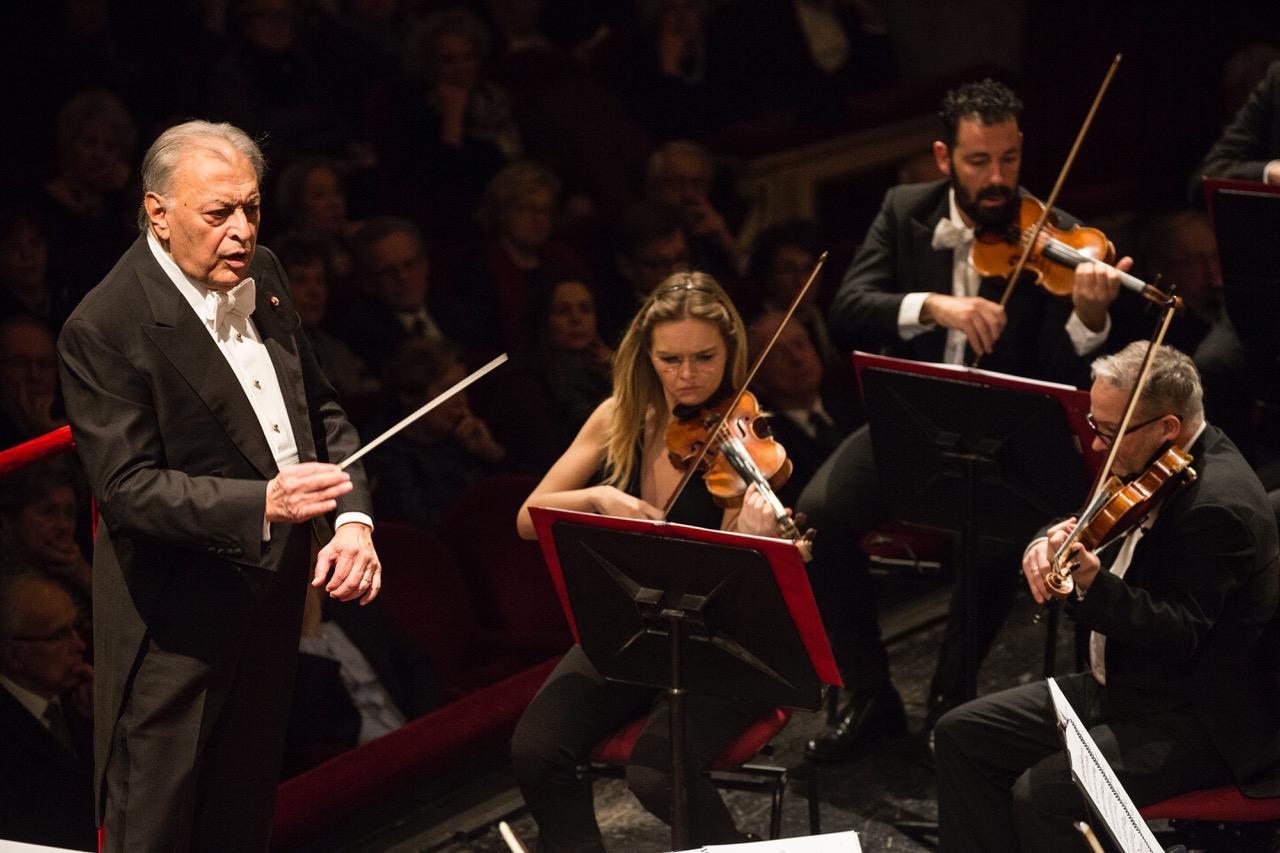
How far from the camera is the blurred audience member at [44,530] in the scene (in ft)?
11.8

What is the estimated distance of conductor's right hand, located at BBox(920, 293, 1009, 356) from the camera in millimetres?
3697

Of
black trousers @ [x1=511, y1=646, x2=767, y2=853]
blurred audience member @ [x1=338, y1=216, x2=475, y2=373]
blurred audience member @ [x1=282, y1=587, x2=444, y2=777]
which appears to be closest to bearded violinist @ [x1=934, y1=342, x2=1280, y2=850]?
black trousers @ [x1=511, y1=646, x2=767, y2=853]

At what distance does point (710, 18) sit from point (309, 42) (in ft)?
6.10

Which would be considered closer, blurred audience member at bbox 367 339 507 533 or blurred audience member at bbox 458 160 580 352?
blurred audience member at bbox 367 339 507 533

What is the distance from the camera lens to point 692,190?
5910 mm

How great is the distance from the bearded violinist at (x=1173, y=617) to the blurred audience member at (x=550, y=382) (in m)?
1.92

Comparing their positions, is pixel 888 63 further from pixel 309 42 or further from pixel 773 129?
pixel 309 42

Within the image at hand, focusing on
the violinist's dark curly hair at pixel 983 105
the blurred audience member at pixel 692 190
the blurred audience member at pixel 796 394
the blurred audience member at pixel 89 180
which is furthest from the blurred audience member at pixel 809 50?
the violinist's dark curly hair at pixel 983 105

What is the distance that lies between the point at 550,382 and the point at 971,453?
64.2 inches

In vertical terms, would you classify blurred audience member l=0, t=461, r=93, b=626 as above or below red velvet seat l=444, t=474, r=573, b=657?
above

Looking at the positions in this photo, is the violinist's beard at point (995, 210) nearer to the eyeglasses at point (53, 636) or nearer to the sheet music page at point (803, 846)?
the sheet music page at point (803, 846)

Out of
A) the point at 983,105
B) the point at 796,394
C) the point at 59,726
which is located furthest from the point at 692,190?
the point at 59,726

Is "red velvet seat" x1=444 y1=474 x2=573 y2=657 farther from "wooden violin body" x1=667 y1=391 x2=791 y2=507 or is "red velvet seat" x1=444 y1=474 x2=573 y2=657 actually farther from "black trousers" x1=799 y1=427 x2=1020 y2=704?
"wooden violin body" x1=667 y1=391 x2=791 y2=507

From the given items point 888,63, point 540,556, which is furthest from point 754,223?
point 540,556
